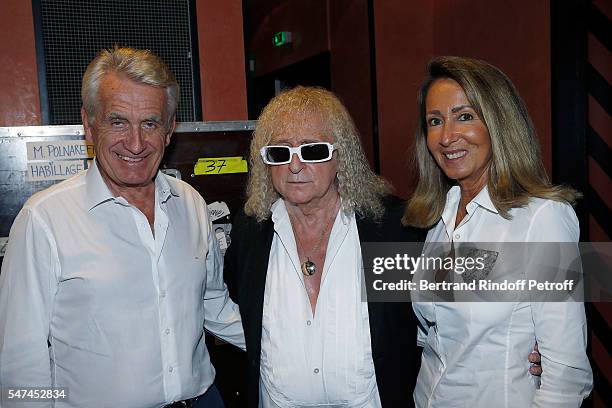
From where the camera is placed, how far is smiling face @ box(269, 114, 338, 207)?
2.07 metres

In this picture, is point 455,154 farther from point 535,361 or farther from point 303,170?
point 535,361

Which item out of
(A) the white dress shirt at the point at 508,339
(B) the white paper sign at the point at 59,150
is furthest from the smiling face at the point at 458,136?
(B) the white paper sign at the point at 59,150

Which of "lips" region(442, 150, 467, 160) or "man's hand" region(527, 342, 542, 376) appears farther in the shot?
"lips" region(442, 150, 467, 160)

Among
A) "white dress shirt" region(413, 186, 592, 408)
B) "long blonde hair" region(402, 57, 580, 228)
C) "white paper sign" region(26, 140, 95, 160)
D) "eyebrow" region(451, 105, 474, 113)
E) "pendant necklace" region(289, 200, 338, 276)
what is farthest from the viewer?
"white paper sign" region(26, 140, 95, 160)

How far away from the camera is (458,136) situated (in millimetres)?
1863

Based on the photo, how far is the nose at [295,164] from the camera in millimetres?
2057

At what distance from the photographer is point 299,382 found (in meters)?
1.95

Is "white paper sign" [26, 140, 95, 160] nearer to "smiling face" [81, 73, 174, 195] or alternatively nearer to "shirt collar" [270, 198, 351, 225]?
"smiling face" [81, 73, 174, 195]

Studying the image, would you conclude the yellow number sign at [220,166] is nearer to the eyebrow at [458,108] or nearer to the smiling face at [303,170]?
the smiling face at [303,170]

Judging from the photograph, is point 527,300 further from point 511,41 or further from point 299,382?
point 511,41

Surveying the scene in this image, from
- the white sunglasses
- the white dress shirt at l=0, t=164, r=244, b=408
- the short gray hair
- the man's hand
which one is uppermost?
the short gray hair

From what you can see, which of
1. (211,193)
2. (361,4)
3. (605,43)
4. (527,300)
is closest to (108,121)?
(211,193)

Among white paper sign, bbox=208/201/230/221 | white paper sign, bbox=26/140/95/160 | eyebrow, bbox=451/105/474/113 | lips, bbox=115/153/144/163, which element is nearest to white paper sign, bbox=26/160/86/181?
white paper sign, bbox=26/140/95/160

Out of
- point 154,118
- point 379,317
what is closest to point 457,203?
point 379,317
